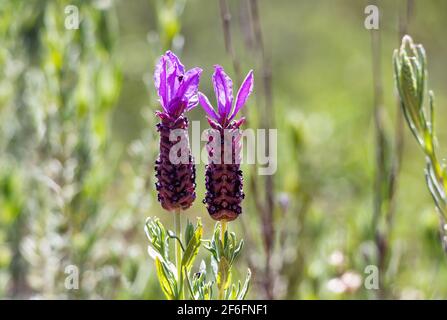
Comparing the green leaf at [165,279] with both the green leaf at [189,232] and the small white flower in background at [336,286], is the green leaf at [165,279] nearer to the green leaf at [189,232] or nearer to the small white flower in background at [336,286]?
the green leaf at [189,232]

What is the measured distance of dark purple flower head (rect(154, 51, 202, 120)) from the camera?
96 cm

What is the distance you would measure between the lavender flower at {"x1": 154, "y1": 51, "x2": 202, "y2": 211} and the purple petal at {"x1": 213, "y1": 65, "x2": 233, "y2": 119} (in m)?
0.03

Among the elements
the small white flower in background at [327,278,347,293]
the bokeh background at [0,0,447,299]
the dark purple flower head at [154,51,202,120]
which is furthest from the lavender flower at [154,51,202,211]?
the small white flower in background at [327,278,347,293]

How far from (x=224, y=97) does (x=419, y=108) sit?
353 millimetres

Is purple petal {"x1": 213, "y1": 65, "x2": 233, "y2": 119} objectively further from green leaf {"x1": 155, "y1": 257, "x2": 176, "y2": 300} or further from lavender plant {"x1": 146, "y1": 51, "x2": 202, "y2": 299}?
green leaf {"x1": 155, "y1": 257, "x2": 176, "y2": 300}

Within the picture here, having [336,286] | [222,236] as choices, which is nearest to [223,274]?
[222,236]

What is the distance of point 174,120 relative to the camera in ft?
3.24

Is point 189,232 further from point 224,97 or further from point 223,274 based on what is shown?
point 224,97

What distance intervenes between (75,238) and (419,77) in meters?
0.95

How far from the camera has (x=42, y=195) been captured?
1984mm

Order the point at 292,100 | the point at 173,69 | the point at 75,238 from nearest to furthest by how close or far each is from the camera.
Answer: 1. the point at 173,69
2. the point at 75,238
3. the point at 292,100

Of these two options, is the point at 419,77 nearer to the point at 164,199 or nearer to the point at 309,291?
the point at 164,199

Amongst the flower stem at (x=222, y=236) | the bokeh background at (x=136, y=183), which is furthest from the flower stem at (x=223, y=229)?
the bokeh background at (x=136, y=183)

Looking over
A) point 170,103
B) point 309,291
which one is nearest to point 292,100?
point 309,291
